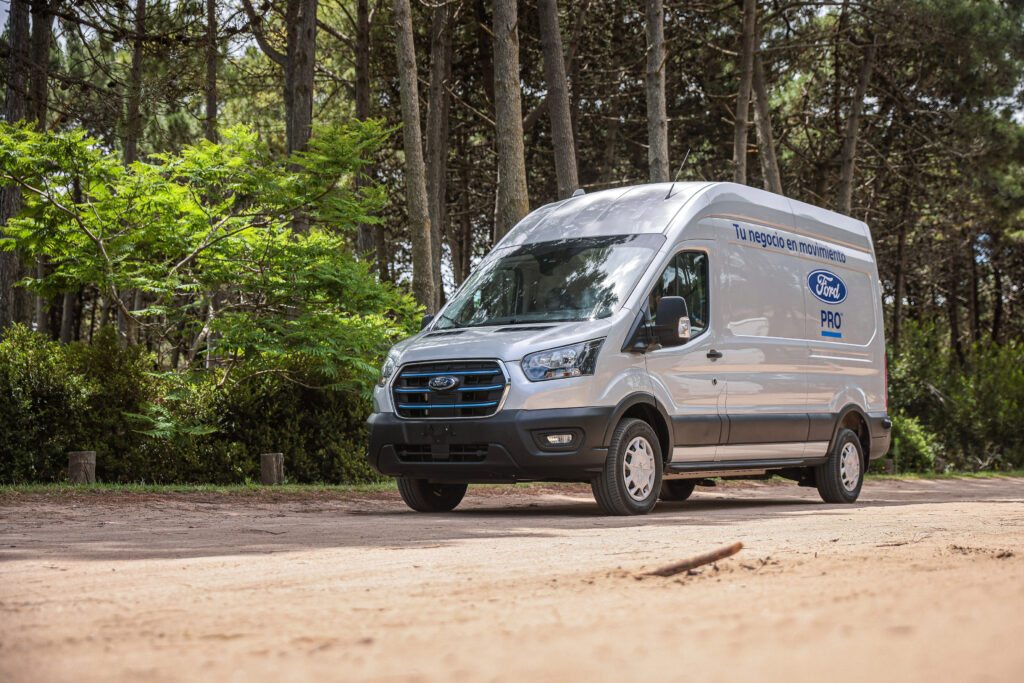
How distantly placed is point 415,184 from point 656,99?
195 inches

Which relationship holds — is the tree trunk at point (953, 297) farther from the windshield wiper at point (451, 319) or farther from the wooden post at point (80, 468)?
the wooden post at point (80, 468)

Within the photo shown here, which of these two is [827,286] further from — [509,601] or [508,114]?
[509,601]

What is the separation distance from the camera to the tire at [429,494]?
33.6 ft

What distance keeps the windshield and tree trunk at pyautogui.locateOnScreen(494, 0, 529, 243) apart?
6160mm

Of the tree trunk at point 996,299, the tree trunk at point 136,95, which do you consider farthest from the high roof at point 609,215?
the tree trunk at point 996,299

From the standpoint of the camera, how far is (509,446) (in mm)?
8781

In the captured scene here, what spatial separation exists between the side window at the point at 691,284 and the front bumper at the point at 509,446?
56.1 inches

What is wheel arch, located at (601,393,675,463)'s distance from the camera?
9014 millimetres

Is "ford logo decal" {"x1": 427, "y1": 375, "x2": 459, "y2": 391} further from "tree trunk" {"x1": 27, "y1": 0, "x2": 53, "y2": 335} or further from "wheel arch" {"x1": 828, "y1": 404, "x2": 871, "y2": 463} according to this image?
"tree trunk" {"x1": 27, "y1": 0, "x2": 53, "y2": 335}

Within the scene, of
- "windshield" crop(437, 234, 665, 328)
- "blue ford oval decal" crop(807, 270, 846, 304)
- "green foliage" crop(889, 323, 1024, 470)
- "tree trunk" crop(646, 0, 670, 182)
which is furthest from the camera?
"green foliage" crop(889, 323, 1024, 470)

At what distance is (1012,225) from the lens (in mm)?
30906

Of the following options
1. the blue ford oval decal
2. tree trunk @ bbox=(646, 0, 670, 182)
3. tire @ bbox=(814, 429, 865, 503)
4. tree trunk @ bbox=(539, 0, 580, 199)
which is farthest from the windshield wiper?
tree trunk @ bbox=(646, 0, 670, 182)

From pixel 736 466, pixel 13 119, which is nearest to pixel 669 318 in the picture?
pixel 736 466

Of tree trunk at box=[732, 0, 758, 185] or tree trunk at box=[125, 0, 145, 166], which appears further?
tree trunk at box=[732, 0, 758, 185]
